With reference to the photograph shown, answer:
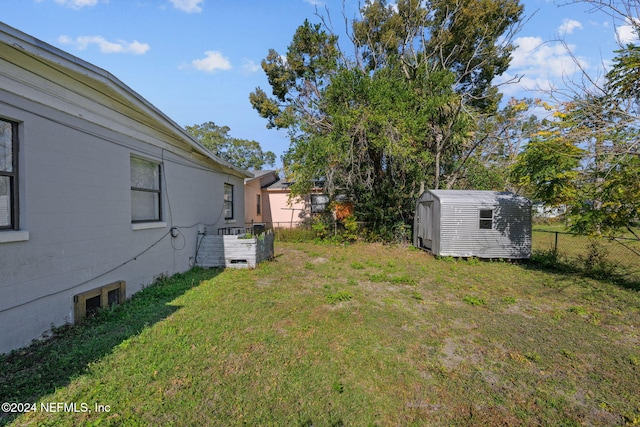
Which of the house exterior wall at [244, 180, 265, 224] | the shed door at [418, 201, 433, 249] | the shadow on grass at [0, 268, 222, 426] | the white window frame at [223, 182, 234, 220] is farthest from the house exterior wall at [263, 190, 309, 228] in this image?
the shadow on grass at [0, 268, 222, 426]

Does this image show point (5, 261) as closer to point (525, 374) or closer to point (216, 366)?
point (216, 366)

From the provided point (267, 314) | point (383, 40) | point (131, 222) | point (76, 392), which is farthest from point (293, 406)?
point (383, 40)

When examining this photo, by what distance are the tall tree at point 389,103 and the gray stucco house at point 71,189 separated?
5.99 meters

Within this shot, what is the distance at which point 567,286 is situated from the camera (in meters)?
6.46

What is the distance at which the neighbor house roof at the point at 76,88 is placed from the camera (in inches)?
122

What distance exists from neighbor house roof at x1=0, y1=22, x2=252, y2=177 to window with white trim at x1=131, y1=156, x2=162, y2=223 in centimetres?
53

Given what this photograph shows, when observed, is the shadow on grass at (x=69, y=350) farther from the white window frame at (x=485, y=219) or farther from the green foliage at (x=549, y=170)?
the white window frame at (x=485, y=219)

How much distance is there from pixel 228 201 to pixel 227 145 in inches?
1030

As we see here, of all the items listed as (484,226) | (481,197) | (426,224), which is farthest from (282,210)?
(484,226)

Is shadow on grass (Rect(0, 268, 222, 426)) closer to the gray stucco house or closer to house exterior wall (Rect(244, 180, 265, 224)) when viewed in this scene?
the gray stucco house

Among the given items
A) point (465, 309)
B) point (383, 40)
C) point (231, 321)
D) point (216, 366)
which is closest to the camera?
point (216, 366)

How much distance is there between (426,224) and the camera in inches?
409

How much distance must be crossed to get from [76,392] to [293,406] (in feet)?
6.12

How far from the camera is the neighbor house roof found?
10.1 feet
